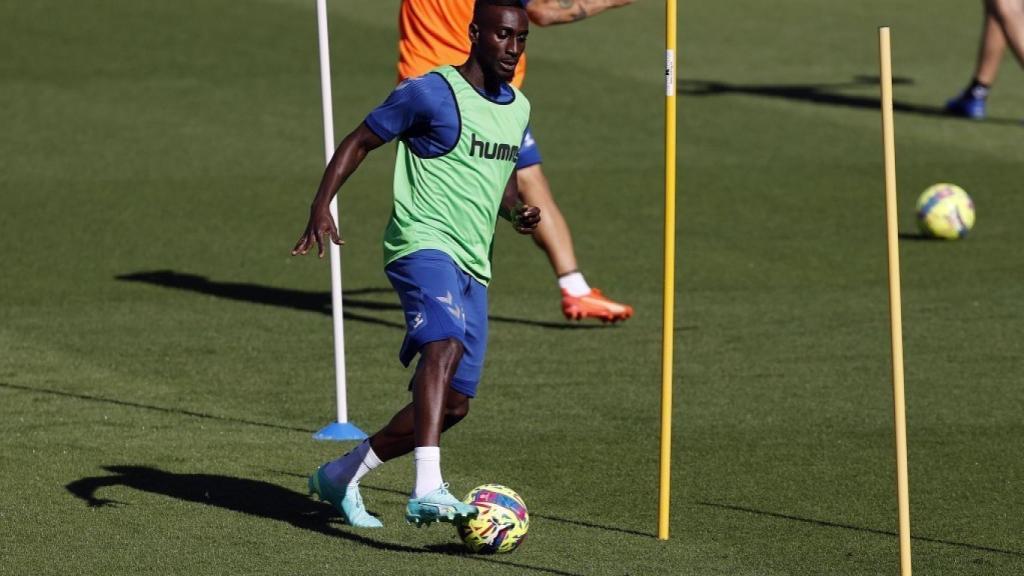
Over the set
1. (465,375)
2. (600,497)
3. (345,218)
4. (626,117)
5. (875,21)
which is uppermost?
(875,21)

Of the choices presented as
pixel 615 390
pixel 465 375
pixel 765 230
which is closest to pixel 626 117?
pixel 765 230

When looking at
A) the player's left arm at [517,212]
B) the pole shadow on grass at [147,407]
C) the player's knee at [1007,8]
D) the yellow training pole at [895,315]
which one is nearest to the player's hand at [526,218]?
the player's left arm at [517,212]

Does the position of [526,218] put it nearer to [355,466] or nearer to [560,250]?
[355,466]

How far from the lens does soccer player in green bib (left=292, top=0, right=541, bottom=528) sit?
24.4 feet

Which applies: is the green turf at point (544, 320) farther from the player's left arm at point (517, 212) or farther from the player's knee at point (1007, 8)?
the player's knee at point (1007, 8)

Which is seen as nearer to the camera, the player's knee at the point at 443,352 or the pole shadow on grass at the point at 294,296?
the player's knee at the point at 443,352

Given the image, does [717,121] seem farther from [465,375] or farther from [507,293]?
[465,375]

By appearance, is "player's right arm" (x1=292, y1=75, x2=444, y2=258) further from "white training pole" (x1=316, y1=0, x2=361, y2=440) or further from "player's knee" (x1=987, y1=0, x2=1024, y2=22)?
"player's knee" (x1=987, y1=0, x2=1024, y2=22)

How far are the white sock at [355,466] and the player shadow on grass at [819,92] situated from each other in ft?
45.8

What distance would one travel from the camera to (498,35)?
762 centimetres

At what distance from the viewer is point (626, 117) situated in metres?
20.3

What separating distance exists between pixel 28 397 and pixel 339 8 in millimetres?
16158

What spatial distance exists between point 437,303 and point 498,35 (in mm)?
1084

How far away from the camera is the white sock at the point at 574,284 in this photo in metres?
12.1
